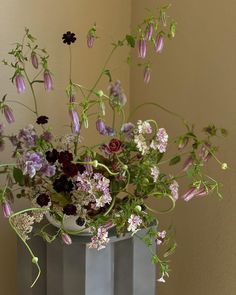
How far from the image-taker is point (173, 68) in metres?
1.35

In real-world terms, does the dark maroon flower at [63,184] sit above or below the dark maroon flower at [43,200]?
above

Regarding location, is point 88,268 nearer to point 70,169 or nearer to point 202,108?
point 70,169

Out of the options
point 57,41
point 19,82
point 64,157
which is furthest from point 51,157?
point 57,41

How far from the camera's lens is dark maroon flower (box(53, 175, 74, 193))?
3.22 feet

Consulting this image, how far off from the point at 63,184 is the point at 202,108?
448 millimetres

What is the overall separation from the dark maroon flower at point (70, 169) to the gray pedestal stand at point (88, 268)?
158 mm

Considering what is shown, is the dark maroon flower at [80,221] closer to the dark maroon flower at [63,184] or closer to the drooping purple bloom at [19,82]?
the dark maroon flower at [63,184]

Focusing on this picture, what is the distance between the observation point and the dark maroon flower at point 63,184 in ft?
3.22

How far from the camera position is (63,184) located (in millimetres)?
982

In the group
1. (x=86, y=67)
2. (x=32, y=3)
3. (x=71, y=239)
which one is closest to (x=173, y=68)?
(x=86, y=67)

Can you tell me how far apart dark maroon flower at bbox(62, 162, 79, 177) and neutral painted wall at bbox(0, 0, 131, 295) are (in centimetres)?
35

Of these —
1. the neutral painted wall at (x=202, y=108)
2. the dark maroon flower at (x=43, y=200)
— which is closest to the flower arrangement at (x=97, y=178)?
the dark maroon flower at (x=43, y=200)

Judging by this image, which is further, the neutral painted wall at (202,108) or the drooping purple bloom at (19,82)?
the neutral painted wall at (202,108)

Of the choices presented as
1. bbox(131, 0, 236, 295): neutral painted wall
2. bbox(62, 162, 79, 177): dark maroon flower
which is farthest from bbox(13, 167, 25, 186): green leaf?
bbox(131, 0, 236, 295): neutral painted wall
